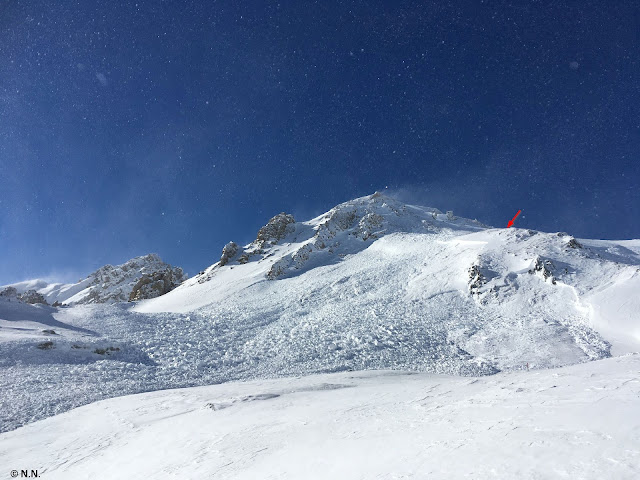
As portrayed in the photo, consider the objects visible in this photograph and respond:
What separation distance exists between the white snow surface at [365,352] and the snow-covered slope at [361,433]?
2.1 inches

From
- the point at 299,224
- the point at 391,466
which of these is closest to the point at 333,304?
the point at 391,466

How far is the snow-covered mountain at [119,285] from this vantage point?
62.0 metres

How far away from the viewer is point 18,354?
15.8m

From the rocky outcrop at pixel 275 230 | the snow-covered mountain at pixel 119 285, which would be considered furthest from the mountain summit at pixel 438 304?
the snow-covered mountain at pixel 119 285

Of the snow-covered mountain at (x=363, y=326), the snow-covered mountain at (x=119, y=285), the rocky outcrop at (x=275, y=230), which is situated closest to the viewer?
the snow-covered mountain at (x=363, y=326)

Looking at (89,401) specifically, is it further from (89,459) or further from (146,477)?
(146,477)

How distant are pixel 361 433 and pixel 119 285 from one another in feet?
339

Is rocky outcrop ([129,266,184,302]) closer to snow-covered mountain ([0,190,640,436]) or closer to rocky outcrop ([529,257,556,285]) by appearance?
snow-covered mountain ([0,190,640,436])

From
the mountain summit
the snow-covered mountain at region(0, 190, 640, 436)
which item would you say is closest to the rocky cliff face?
the mountain summit

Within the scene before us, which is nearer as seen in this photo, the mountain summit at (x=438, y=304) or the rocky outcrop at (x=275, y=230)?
the mountain summit at (x=438, y=304)

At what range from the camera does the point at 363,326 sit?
22781mm

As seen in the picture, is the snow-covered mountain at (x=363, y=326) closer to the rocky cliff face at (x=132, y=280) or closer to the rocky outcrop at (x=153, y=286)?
the rocky outcrop at (x=153, y=286)

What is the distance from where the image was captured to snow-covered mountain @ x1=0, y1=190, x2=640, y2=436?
1582 centimetres

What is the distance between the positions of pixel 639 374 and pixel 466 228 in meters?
47.0
